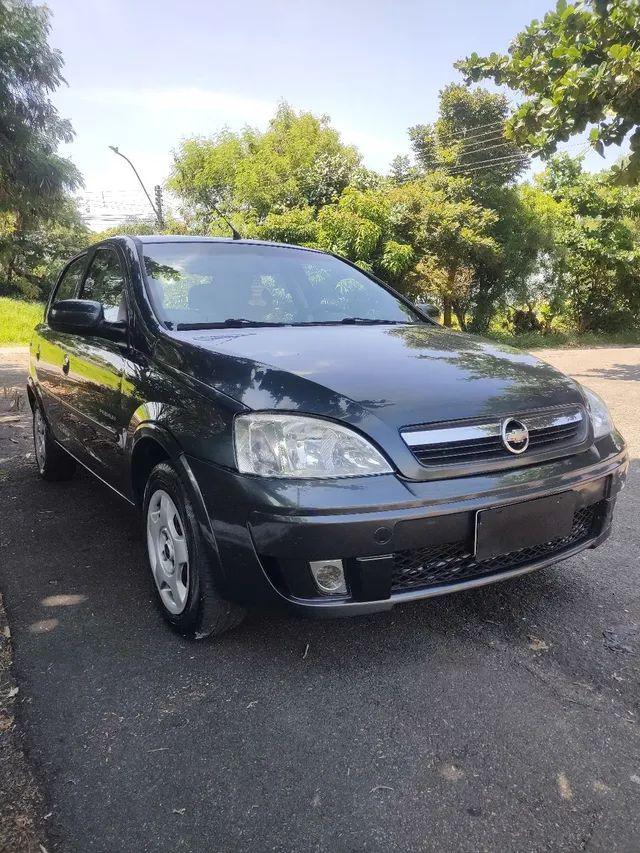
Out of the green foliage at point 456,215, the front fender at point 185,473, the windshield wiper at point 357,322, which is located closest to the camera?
the front fender at point 185,473

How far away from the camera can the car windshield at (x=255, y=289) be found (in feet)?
9.92

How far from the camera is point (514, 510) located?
2174mm

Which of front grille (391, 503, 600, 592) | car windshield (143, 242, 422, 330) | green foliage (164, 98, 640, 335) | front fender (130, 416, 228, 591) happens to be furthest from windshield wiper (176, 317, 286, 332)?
green foliage (164, 98, 640, 335)

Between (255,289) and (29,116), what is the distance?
14.6 metres

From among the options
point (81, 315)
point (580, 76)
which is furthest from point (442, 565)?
point (580, 76)

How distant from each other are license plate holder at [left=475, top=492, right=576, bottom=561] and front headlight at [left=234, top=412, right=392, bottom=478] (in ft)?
1.33


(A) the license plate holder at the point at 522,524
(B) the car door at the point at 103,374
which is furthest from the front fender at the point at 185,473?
(A) the license plate holder at the point at 522,524

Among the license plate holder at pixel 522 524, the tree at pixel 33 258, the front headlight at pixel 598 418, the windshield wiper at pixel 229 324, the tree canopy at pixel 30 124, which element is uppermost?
the tree canopy at pixel 30 124

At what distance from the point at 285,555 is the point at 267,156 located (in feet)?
78.2

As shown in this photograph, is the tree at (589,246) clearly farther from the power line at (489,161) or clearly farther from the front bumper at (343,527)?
the front bumper at (343,527)

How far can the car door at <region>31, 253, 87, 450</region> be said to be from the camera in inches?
151

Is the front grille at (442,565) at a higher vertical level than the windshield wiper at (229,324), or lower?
lower

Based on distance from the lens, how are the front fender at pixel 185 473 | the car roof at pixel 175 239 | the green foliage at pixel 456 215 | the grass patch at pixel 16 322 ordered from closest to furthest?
the front fender at pixel 185 473
the car roof at pixel 175 239
the green foliage at pixel 456 215
the grass patch at pixel 16 322

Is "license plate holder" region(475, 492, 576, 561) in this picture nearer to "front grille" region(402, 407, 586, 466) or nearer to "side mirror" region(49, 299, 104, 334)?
"front grille" region(402, 407, 586, 466)
